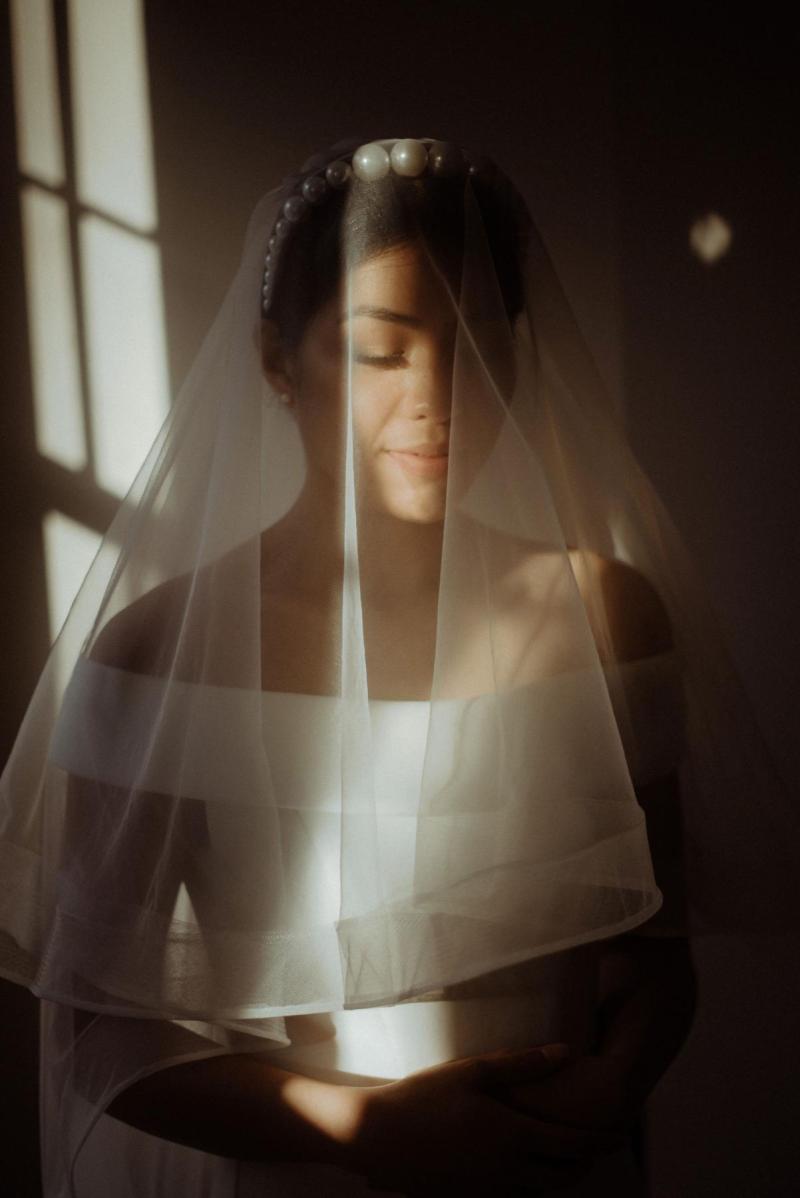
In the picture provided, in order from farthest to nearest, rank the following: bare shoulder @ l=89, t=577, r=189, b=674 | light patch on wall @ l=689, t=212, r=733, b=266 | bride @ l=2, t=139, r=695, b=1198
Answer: light patch on wall @ l=689, t=212, r=733, b=266 → bare shoulder @ l=89, t=577, r=189, b=674 → bride @ l=2, t=139, r=695, b=1198

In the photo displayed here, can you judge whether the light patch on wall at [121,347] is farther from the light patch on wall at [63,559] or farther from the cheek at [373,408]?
the cheek at [373,408]

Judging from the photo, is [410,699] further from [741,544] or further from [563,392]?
[741,544]

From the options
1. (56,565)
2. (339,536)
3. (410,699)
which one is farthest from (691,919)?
(56,565)

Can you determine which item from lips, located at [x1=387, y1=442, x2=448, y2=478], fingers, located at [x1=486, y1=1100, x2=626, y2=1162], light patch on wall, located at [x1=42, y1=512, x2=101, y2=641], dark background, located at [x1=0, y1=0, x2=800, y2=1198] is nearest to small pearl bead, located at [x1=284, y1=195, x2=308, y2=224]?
lips, located at [x1=387, y1=442, x2=448, y2=478]

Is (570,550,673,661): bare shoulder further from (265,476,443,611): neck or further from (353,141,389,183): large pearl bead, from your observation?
(353,141,389,183): large pearl bead

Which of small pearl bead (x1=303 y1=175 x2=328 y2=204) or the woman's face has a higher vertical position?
small pearl bead (x1=303 y1=175 x2=328 y2=204)

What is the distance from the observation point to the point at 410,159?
2.62 feet

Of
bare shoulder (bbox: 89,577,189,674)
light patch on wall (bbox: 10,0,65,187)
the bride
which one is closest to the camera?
the bride

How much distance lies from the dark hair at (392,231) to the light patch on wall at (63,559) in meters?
0.52

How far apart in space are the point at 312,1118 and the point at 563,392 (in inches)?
23.7

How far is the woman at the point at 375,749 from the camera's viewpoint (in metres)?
0.74

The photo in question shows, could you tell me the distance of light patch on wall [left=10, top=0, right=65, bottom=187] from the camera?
47.2 inches

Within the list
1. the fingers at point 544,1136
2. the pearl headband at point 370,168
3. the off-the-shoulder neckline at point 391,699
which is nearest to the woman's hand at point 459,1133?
the fingers at point 544,1136

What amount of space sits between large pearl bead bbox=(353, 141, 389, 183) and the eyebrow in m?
0.11
